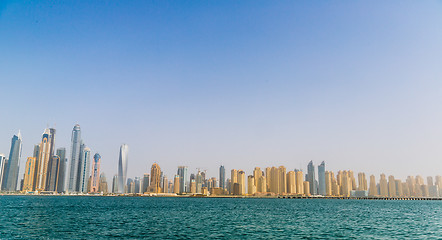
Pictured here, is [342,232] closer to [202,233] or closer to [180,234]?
[202,233]

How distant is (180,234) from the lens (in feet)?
143

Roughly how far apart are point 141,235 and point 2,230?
21370mm

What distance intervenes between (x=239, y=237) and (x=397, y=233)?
25.8 meters

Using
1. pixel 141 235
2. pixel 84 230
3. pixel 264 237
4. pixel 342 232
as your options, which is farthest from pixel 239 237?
pixel 84 230

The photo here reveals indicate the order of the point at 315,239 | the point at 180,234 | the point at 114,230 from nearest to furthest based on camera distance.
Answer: the point at 315,239, the point at 180,234, the point at 114,230

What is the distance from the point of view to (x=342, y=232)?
1858 inches

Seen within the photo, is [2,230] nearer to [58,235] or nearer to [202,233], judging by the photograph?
[58,235]

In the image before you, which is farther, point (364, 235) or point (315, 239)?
point (364, 235)

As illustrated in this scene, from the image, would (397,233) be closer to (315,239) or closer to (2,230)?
(315,239)

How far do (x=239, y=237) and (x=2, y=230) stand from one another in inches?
1376

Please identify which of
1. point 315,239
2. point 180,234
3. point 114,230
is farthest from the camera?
point 114,230

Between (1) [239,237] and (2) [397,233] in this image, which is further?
(2) [397,233]

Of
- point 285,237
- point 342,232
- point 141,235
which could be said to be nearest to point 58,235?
point 141,235

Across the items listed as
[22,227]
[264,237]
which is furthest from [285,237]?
[22,227]
